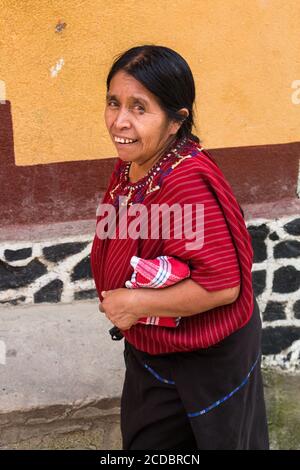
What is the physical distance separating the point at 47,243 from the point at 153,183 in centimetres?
133

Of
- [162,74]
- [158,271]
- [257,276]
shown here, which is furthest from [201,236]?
[257,276]

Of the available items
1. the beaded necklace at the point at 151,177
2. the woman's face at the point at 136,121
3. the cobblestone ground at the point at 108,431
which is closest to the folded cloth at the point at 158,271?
the beaded necklace at the point at 151,177

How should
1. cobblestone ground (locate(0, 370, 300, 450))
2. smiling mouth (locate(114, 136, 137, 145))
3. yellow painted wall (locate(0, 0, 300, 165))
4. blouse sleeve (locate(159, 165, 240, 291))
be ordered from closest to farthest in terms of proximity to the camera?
blouse sleeve (locate(159, 165, 240, 291)), smiling mouth (locate(114, 136, 137, 145)), yellow painted wall (locate(0, 0, 300, 165)), cobblestone ground (locate(0, 370, 300, 450))

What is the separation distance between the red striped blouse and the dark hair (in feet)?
0.46

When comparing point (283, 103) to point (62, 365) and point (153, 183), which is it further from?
point (62, 365)

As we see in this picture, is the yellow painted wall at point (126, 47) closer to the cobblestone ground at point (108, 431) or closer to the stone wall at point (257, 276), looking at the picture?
the stone wall at point (257, 276)

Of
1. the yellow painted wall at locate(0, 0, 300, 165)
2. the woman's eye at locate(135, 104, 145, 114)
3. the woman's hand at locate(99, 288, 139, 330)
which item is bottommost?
the woman's hand at locate(99, 288, 139, 330)

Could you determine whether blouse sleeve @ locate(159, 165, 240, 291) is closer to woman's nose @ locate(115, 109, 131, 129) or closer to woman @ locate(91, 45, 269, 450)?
woman @ locate(91, 45, 269, 450)

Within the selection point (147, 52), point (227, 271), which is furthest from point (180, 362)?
point (147, 52)

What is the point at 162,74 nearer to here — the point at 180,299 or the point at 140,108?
the point at 140,108

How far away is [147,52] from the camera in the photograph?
67.1 inches

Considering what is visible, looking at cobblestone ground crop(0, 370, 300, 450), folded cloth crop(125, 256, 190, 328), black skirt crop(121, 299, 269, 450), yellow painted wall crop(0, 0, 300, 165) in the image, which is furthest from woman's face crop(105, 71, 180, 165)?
cobblestone ground crop(0, 370, 300, 450)

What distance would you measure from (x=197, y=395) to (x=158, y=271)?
1.56 ft

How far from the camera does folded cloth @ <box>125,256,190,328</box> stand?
65.2 inches
